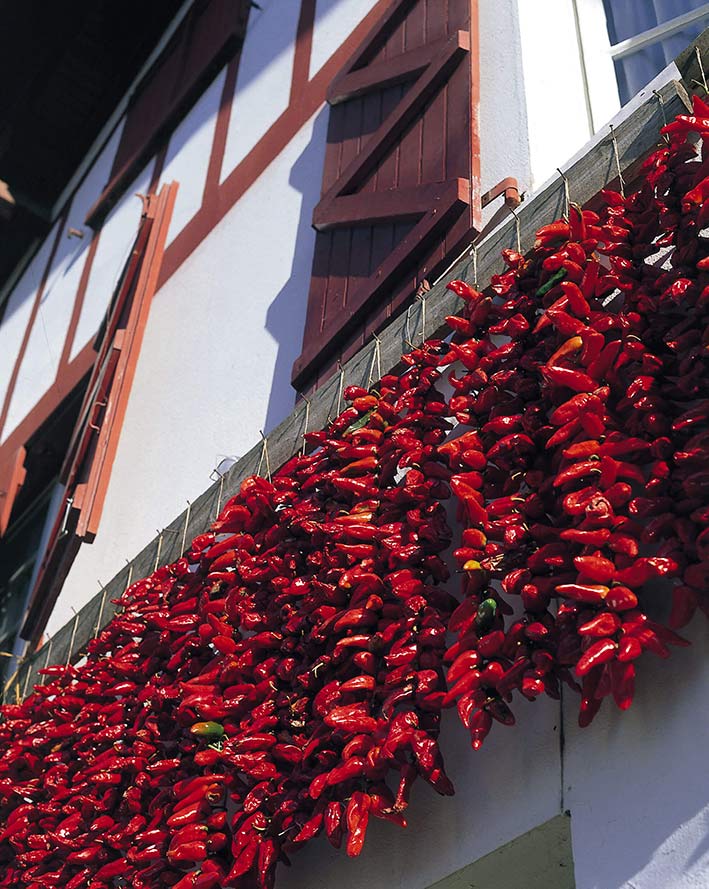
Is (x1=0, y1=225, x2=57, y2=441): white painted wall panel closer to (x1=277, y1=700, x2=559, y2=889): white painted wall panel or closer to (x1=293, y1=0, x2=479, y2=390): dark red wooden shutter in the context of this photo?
(x1=293, y1=0, x2=479, y2=390): dark red wooden shutter

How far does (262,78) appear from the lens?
6434 mm

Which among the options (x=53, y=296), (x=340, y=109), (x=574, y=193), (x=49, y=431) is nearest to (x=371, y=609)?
(x=574, y=193)

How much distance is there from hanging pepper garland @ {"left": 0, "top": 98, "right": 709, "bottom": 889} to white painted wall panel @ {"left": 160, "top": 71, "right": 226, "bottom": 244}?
11.0ft

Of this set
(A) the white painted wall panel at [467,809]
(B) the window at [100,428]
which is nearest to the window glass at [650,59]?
(A) the white painted wall panel at [467,809]

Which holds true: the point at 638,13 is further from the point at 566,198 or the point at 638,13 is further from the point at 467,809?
the point at 467,809

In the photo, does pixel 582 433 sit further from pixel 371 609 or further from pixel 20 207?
pixel 20 207

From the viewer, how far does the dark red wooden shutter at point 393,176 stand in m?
3.94

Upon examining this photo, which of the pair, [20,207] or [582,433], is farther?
[20,207]

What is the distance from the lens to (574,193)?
9.95ft

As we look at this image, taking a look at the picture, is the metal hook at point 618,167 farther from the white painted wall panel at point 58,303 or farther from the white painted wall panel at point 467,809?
the white painted wall panel at point 58,303

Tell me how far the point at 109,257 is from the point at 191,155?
1372mm

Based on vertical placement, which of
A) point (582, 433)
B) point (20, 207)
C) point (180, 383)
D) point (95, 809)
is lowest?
point (95, 809)

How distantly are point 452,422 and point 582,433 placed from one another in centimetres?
82

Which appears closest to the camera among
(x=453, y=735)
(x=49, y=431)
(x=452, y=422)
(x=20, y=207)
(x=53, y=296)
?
(x=453, y=735)
